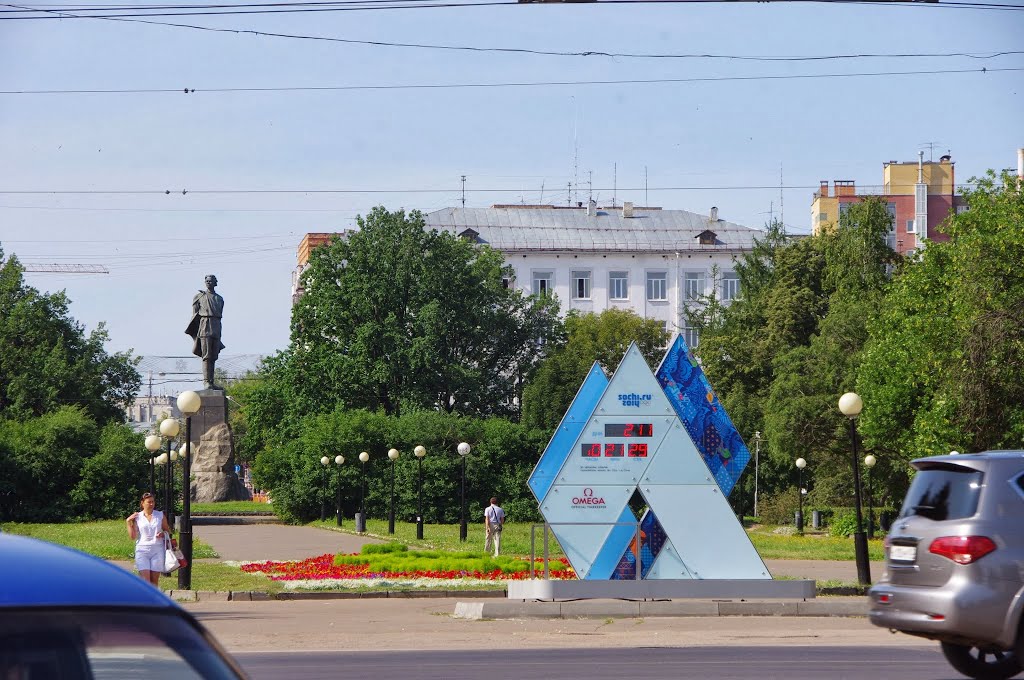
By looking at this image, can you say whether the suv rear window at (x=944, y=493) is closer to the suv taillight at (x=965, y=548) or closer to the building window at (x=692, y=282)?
the suv taillight at (x=965, y=548)

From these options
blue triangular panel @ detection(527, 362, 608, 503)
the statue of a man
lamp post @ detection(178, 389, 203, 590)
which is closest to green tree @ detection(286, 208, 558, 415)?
the statue of a man

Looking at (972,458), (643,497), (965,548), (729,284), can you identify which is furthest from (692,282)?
(965,548)

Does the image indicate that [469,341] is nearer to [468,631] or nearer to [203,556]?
[203,556]

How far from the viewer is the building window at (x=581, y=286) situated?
4045 inches

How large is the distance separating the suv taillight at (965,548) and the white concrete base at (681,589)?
1040cm

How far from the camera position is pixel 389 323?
7069cm

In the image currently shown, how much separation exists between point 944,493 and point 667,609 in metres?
9.61

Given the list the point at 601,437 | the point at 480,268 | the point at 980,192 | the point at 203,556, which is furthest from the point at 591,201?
the point at 601,437

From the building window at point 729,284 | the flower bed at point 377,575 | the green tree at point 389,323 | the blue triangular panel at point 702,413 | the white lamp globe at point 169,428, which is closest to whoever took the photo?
→ the flower bed at point 377,575

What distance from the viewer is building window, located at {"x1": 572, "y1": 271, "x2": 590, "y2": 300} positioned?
102750 millimetres

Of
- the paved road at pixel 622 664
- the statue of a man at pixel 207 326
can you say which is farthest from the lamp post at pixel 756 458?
the paved road at pixel 622 664

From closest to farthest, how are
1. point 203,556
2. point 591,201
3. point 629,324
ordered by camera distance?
point 203,556
point 629,324
point 591,201

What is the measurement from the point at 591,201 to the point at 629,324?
1785cm

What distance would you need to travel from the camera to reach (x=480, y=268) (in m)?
76.5
